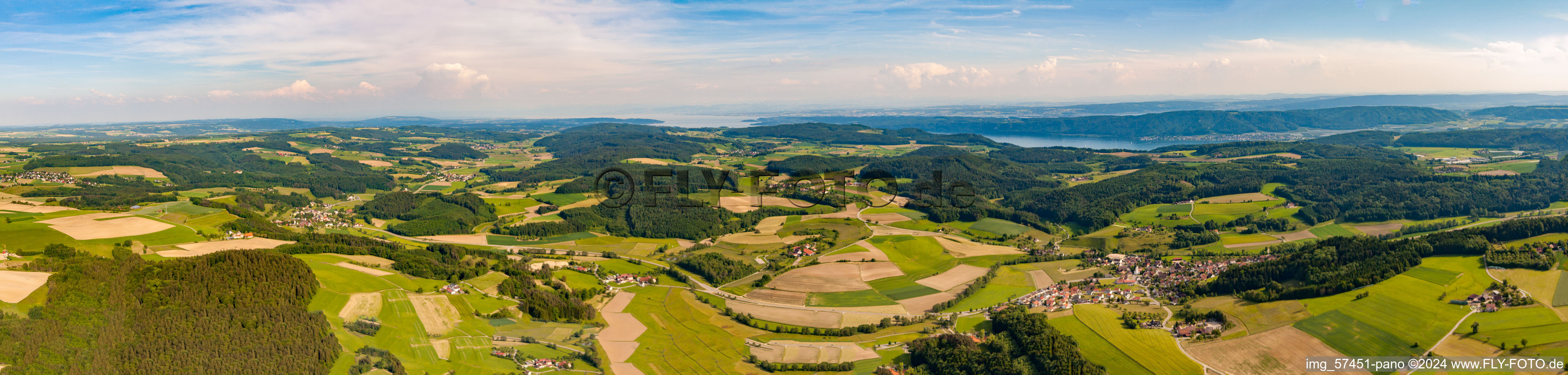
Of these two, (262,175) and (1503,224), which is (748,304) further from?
(262,175)

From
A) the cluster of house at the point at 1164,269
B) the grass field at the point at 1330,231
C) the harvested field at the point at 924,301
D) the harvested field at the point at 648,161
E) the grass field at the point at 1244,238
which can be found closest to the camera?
the harvested field at the point at 924,301

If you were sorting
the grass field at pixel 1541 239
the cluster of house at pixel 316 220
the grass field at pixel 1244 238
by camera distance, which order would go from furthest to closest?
the cluster of house at pixel 316 220 → the grass field at pixel 1244 238 → the grass field at pixel 1541 239

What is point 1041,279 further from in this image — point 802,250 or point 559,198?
point 559,198

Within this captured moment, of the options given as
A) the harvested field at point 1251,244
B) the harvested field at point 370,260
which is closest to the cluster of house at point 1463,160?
the harvested field at point 1251,244

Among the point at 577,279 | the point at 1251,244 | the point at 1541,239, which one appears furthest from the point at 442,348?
the point at 1541,239

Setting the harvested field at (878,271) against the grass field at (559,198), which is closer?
the harvested field at (878,271)

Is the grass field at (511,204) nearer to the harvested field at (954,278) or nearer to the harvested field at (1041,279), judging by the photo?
the harvested field at (954,278)

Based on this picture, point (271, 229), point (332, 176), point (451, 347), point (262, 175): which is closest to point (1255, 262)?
point (451, 347)
